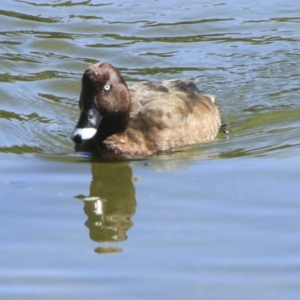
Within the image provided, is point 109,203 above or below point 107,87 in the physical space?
below

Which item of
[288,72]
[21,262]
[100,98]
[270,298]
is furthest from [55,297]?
[288,72]

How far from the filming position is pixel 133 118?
9672mm

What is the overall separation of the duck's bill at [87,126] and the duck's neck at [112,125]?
0.27 meters

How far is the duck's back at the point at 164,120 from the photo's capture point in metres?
9.44

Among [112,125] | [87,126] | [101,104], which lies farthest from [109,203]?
[112,125]

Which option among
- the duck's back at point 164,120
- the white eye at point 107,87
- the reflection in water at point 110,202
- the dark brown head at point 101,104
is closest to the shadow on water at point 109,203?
the reflection in water at point 110,202

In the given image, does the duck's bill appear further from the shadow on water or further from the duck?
the shadow on water

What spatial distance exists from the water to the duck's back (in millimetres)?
205

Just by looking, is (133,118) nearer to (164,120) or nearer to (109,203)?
(164,120)

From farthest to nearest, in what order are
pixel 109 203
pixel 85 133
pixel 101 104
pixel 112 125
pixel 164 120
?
pixel 164 120 < pixel 112 125 < pixel 101 104 < pixel 85 133 < pixel 109 203

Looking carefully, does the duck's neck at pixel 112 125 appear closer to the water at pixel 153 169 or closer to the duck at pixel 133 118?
the duck at pixel 133 118

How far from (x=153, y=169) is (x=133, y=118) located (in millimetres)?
960

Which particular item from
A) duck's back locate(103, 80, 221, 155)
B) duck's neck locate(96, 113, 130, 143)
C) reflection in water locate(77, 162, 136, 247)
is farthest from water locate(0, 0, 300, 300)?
duck's neck locate(96, 113, 130, 143)

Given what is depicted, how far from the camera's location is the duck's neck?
30.9 feet
